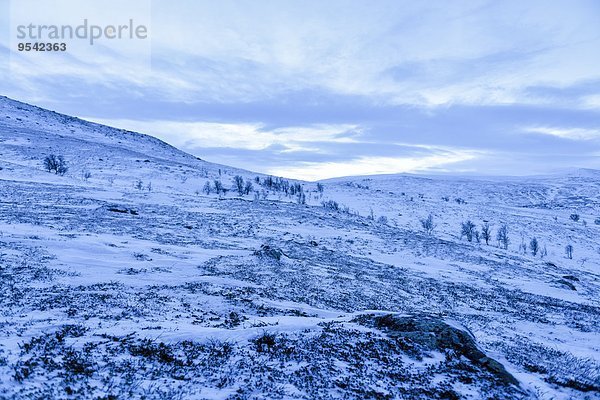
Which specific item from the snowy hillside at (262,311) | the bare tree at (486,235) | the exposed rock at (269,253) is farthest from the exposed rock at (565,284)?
the bare tree at (486,235)

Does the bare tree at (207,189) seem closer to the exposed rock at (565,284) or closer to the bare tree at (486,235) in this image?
the bare tree at (486,235)

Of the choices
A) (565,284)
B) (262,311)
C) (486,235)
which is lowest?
(565,284)

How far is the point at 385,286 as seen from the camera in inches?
840

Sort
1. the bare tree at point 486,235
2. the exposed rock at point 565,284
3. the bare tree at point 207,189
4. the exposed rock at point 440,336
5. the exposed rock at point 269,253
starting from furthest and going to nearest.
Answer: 1. the bare tree at point 207,189
2. the bare tree at point 486,235
3. the exposed rock at point 565,284
4. the exposed rock at point 269,253
5. the exposed rock at point 440,336

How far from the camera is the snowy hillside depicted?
7.44 m

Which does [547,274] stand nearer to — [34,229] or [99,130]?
[34,229]

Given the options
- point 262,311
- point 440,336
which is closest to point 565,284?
point 440,336

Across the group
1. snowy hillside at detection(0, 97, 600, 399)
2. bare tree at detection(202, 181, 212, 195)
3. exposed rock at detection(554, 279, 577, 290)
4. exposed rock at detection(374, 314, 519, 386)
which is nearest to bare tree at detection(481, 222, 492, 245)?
snowy hillside at detection(0, 97, 600, 399)

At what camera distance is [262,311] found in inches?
516

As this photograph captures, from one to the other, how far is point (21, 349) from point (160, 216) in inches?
1129

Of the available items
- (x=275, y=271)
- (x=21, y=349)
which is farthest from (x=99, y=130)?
(x=21, y=349)

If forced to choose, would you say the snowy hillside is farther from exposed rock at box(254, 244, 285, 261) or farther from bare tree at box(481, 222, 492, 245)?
bare tree at box(481, 222, 492, 245)

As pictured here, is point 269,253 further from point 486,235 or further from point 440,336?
point 486,235

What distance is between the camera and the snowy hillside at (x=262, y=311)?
7.44 meters
